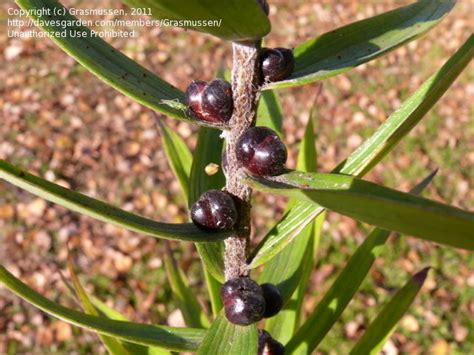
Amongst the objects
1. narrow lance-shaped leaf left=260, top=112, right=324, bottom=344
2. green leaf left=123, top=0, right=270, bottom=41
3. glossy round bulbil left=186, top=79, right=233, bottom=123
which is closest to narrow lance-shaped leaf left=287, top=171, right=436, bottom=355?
narrow lance-shaped leaf left=260, top=112, right=324, bottom=344

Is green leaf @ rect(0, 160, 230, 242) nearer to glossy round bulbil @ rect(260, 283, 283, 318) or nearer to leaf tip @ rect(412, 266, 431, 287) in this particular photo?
glossy round bulbil @ rect(260, 283, 283, 318)

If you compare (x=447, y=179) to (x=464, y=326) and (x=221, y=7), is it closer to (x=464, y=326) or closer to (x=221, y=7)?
(x=464, y=326)

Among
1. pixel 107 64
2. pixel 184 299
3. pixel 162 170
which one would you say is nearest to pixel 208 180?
pixel 107 64

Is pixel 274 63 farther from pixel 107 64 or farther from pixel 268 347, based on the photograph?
pixel 268 347

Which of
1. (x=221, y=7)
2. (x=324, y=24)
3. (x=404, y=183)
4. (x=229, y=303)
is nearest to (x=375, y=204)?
(x=221, y=7)

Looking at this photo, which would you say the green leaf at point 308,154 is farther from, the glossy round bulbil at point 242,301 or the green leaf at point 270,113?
the glossy round bulbil at point 242,301

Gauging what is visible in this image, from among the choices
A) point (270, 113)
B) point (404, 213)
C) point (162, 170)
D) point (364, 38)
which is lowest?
point (404, 213)

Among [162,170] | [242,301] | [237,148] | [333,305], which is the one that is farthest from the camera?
[162,170]
